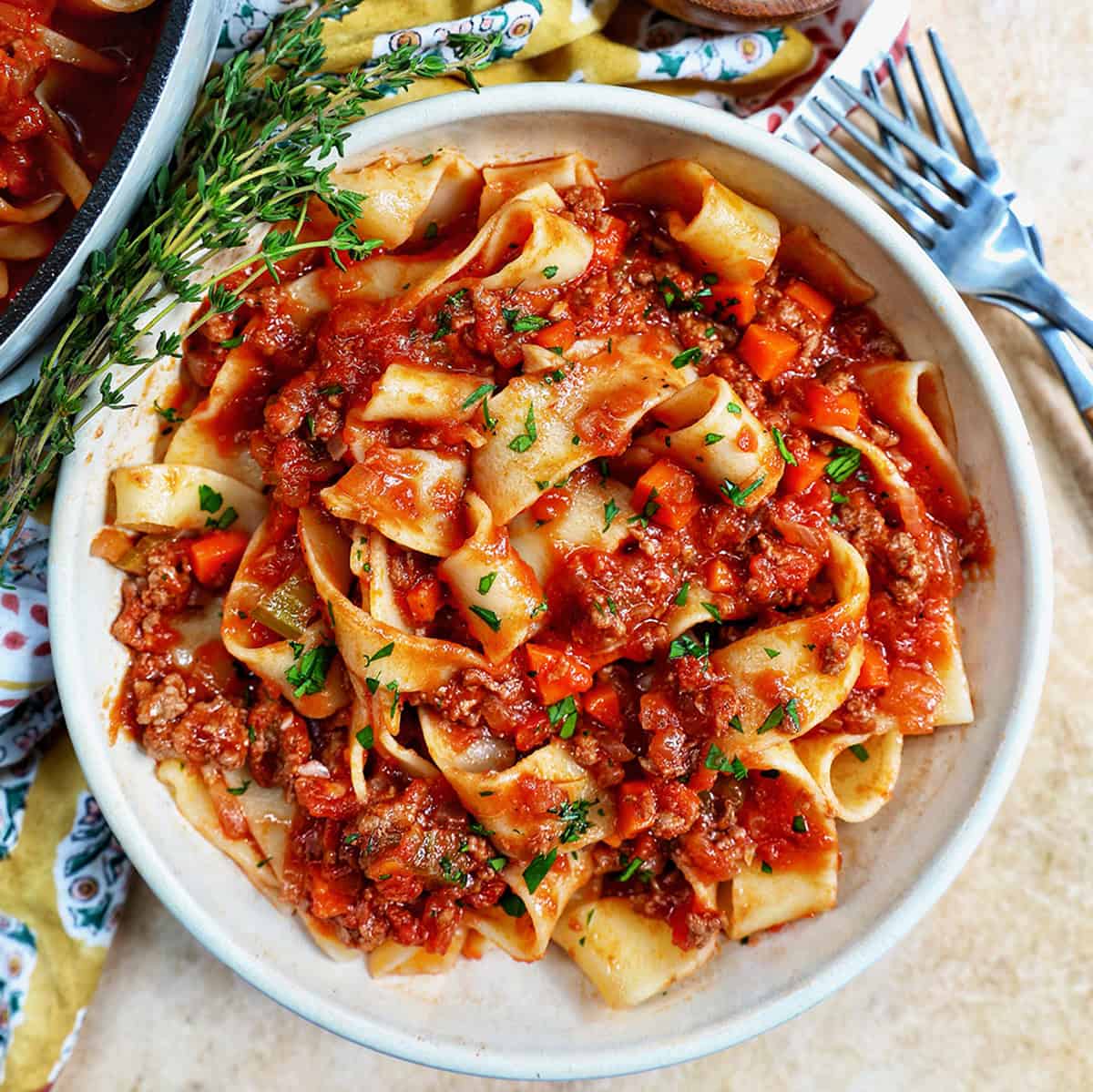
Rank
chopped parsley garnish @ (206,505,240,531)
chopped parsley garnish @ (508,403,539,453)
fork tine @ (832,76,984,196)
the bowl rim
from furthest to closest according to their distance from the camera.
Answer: fork tine @ (832,76,984,196), chopped parsley garnish @ (206,505,240,531), chopped parsley garnish @ (508,403,539,453), the bowl rim

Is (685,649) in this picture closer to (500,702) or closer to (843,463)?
(500,702)

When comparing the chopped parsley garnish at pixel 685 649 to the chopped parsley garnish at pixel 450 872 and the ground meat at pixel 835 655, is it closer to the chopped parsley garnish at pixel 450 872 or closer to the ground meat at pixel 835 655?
the ground meat at pixel 835 655

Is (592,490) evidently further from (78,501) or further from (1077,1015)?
(1077,1015)

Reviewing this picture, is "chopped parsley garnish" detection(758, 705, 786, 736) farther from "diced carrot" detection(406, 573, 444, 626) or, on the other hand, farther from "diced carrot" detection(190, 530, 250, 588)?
"diced carrot" detection(190, 530, 250, 588)

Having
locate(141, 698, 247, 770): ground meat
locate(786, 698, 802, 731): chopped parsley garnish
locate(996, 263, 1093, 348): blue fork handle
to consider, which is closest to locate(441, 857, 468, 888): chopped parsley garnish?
locate(141, 698, 247, 770): ground meat

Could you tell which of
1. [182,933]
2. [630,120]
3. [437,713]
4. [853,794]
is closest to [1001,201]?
[630,120]

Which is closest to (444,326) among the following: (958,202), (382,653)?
(382,653)
